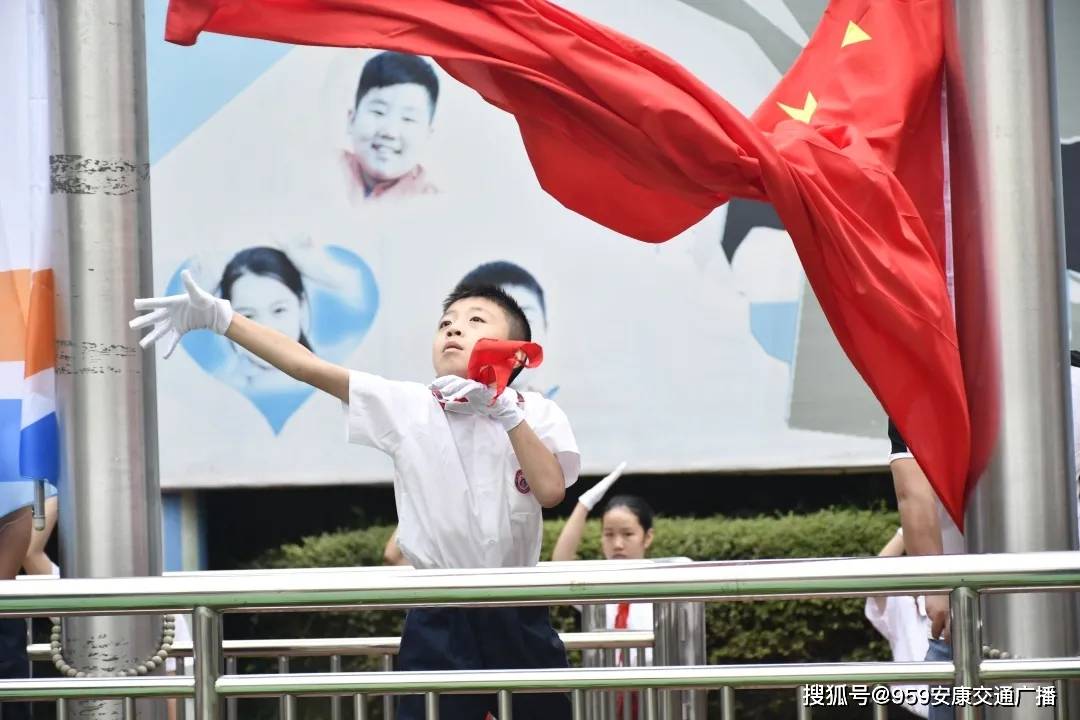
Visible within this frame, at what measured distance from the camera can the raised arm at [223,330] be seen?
10.1 ft

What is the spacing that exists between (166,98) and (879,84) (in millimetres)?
4897

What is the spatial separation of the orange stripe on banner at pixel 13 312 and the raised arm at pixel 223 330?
1.39 feet

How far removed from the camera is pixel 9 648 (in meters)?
4.00

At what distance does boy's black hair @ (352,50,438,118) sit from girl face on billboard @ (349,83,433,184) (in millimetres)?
26

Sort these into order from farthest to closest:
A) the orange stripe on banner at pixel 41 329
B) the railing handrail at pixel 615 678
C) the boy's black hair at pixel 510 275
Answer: the boy's black hair at pixel 510 275, the orange stripe on banner at pixel 41 329, the railing handrail at pixel 615 678

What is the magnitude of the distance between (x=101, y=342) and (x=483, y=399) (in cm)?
89

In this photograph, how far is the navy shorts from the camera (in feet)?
11.2

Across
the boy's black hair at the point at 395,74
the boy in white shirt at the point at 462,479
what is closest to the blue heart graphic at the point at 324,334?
the boy's black hair at the point at 395,74

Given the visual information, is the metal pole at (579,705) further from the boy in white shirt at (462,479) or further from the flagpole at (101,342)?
the flagpole at (101,342)

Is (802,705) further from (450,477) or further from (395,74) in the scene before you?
(395,74)

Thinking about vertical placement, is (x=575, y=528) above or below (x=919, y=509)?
below

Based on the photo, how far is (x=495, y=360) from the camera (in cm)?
340

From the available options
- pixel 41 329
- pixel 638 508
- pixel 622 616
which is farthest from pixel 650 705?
pixel 638 508

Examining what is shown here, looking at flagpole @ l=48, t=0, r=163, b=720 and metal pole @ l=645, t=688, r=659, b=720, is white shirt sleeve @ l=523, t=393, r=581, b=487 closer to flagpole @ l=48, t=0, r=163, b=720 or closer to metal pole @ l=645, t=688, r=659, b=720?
metal pole @ l=645, t=688, r=659, b=720
